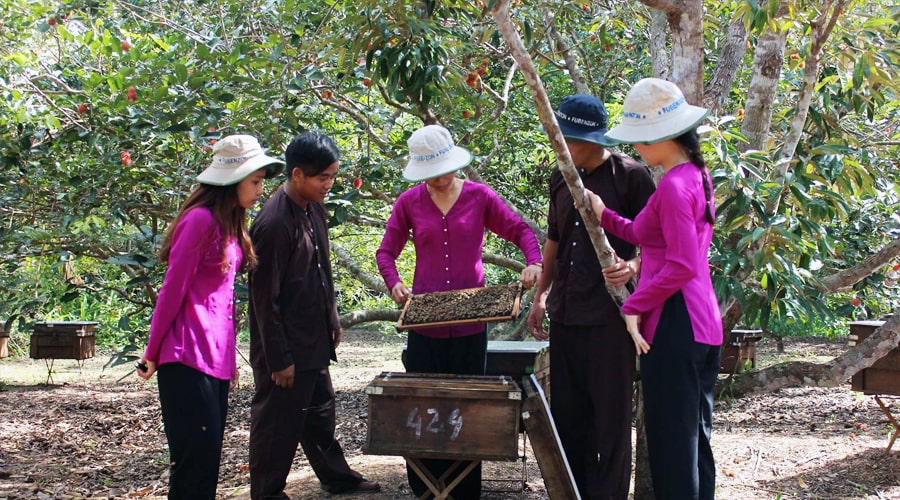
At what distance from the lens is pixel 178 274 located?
138 inches

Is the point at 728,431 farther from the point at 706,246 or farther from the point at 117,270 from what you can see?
the point at 117,270

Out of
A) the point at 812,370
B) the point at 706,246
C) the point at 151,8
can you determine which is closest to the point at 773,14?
the point at 706,246

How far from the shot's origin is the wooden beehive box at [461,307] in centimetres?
393

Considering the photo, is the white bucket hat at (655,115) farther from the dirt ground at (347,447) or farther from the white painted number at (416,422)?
the dirt ground at (347,447)

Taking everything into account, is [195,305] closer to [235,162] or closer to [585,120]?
[235,162]

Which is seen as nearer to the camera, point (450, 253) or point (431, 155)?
point (431, 155)

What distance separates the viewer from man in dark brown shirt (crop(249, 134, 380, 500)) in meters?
4.20

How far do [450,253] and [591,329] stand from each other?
961mm

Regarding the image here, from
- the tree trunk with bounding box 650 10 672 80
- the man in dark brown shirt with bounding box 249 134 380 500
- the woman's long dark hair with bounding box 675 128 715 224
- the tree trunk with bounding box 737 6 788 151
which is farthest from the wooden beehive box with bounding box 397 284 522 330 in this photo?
the tree trunk with bounding box 650 10 672 80

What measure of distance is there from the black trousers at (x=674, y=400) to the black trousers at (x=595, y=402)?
1.57 ft

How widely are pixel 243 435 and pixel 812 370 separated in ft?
16.2

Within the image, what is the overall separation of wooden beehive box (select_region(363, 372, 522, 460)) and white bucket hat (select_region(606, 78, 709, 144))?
1.23 meters

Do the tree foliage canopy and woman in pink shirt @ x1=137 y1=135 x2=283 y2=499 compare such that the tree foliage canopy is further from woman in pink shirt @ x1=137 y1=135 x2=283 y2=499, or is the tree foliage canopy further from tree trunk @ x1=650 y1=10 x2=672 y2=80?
woman in pink shirt @ x1=137 y1=135 x2=283 y2=499

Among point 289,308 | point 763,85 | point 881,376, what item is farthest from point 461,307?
point 881,376
